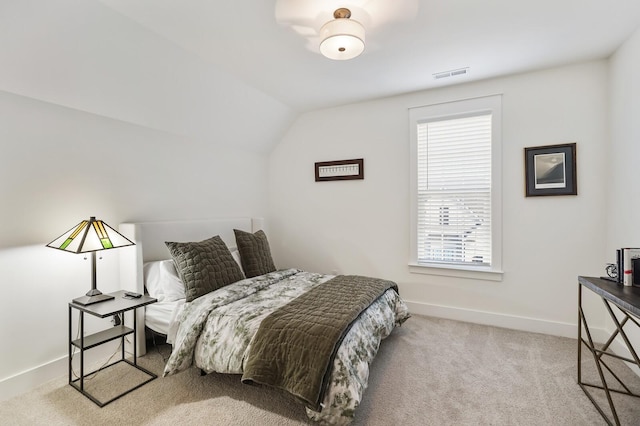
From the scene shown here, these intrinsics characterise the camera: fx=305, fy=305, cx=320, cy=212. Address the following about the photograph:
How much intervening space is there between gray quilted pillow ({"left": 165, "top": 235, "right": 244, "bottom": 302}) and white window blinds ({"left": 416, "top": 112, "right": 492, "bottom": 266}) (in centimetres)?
216

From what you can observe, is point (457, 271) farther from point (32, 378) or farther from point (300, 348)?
point (32, 378)

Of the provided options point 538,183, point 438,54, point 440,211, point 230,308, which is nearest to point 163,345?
point 230,308

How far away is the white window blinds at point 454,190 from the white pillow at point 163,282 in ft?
8.36

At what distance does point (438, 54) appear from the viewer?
2605mm

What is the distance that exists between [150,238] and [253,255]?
96 cm

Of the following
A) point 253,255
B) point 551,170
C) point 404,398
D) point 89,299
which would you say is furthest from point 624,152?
point 89,299

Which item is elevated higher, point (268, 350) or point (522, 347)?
point (268, 350)

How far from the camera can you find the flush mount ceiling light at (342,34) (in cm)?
200

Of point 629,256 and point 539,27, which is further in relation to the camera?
point 539,27

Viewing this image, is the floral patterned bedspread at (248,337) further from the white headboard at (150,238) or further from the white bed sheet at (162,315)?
the white headboard at (150,238)

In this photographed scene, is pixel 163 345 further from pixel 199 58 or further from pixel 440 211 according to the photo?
pixel 440 211

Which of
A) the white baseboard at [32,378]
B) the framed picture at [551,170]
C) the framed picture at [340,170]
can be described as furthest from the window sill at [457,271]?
the white baseboard at [32,378]

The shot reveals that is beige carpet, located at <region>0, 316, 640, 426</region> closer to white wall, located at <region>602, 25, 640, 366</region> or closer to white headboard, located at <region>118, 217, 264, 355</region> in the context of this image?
white headboard, located at <region>118, 217, 264, 355</region>

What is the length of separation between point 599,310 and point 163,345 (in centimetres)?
399
